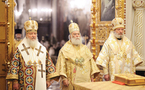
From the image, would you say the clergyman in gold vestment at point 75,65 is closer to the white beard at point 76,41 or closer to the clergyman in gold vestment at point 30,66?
the white beard at point 76,41

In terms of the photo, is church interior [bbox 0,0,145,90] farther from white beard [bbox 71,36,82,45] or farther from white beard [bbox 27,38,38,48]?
white beard [bbox 71,36,82,45]

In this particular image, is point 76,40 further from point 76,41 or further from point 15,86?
point 15,86

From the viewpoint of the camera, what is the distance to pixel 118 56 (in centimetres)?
521

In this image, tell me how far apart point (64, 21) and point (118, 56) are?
3.43 m

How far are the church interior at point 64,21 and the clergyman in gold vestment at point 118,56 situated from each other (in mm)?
385

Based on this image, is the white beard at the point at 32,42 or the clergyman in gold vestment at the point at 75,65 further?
the clergyman in gold vestment at the point at 75,65

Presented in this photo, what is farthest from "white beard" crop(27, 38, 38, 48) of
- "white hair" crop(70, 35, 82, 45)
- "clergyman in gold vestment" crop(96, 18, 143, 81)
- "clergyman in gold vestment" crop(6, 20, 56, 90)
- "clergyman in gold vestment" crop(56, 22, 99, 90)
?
"clergyman in gold vestment" crop(96, 18, 143, 81)

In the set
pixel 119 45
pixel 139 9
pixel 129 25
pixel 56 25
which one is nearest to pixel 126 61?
pixel 119 45

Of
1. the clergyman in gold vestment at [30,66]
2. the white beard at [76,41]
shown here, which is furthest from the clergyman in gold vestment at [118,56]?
the clergyman in gold vestment at [30,66]

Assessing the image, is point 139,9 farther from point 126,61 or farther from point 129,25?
point 126,61

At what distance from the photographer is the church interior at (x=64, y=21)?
4.66m

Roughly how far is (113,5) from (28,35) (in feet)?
9.58

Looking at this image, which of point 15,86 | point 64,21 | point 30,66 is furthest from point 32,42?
point 64,21

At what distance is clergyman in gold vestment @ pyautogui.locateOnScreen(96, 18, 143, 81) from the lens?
5191 mm
